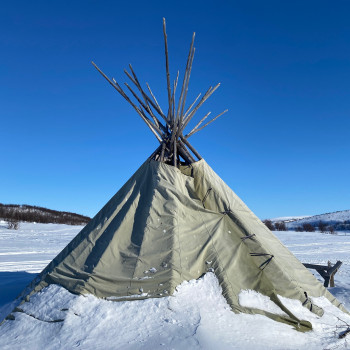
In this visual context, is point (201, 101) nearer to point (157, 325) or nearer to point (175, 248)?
point (175, 248)

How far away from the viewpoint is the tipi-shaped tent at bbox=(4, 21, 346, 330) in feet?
12.4

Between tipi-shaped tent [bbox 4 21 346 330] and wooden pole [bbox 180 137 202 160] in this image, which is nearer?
tipi-shaped tent [bbox 4 21 346 330]

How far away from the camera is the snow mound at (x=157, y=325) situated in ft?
10.1

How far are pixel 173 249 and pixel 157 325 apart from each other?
3.27 ft

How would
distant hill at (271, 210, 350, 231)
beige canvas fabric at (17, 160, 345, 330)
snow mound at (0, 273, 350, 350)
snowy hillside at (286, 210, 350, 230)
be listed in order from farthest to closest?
snowy hillside at (286, 210, 350, 230) → distant hill at (271, 210, 350, 231) → beige canvas fabric at (17, 160, 345, 330) → snow mound at (0, 273, 350, 350)

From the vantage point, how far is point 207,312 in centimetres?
348

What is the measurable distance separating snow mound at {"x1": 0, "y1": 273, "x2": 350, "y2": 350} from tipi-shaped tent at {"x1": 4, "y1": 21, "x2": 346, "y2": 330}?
13cm

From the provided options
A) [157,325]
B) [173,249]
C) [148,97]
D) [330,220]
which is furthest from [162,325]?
[330,220]

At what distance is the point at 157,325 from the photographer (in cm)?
326

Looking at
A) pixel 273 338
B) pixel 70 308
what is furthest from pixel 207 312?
pixel 70 308

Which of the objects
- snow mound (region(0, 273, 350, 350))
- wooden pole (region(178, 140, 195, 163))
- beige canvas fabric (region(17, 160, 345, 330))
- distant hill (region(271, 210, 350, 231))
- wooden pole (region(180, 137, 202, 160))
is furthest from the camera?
distant hill (region(271, 210, 350, 231))

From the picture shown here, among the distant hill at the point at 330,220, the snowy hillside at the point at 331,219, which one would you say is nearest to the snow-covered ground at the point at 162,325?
the distant hill at the point at 330,220

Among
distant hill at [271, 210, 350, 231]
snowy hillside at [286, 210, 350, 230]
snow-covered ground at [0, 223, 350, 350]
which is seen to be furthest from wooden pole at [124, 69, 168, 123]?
snowy hillside at [286, 210, 350, 230]

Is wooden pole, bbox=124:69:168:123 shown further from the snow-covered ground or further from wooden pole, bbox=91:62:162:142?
the snow-covered ground
